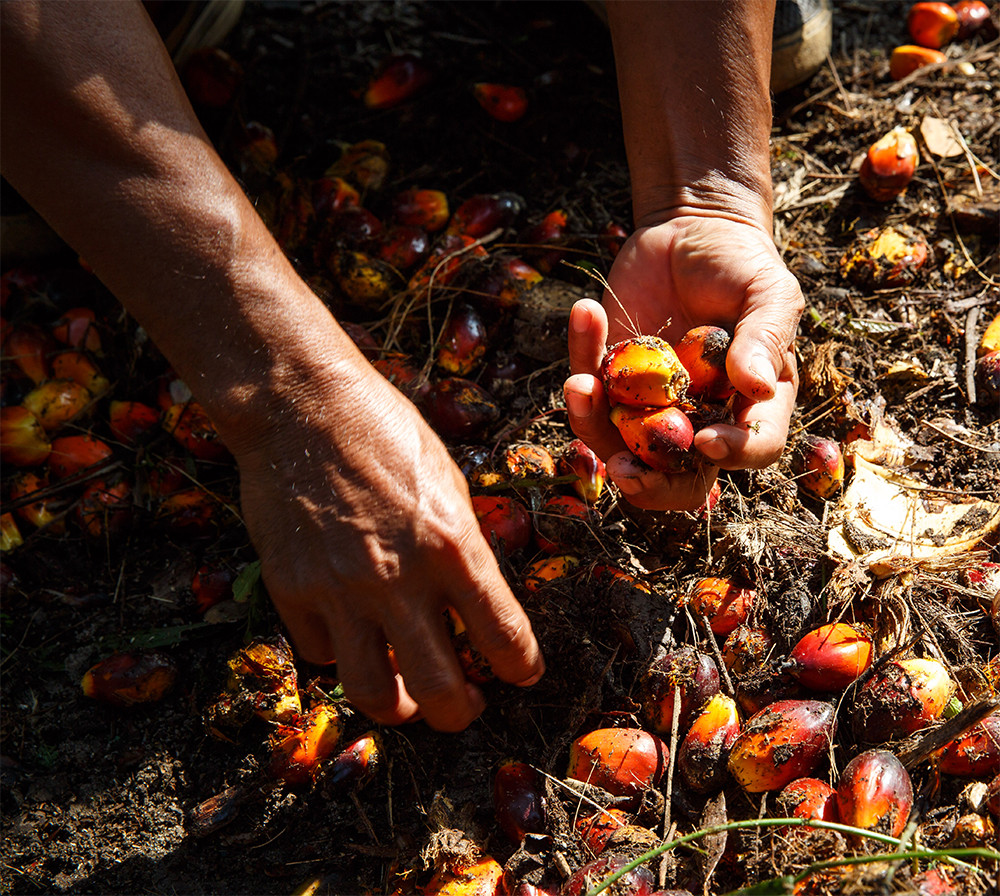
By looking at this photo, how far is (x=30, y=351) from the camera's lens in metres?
2.68

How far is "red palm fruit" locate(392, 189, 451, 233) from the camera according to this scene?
2.88m

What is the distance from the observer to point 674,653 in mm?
1771

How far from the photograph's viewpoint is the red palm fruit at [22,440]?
2434mm

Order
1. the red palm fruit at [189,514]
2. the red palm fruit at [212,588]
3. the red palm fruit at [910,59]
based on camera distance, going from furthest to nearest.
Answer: the red palm fruit at [910,59]
the red palm fruit at [189,514]
the red palm fruit at [212,588]

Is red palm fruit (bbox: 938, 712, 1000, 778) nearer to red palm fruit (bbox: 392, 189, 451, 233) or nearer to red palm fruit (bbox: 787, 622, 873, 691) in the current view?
red palm fruit (bbox: 787, 622, 873, 691)

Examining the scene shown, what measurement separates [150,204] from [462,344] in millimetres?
1165

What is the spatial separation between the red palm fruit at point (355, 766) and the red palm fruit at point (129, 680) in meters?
0.55

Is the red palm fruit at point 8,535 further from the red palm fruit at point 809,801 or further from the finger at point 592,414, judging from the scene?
the red palm fruit at point 809,801

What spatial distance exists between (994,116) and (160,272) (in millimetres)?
3319

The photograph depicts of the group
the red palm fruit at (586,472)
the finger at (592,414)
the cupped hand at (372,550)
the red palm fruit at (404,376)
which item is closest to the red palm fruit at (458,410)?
the red palm fruit at (404,376)

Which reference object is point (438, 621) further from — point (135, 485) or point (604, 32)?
point (604, 32)

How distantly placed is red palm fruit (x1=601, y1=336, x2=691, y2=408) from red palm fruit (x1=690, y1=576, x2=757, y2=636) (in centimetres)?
52

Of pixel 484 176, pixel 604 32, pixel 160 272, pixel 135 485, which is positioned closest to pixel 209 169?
pixel 160 272

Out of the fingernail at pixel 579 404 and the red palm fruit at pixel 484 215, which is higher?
the red palm fruit at pixel 484 215
